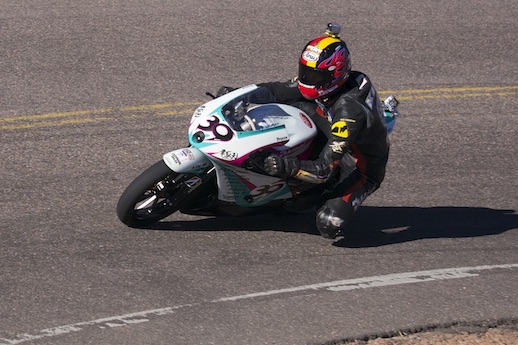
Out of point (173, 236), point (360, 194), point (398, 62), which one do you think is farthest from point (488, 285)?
point (398, 62)

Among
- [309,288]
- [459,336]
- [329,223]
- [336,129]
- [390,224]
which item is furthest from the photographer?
[390,224]

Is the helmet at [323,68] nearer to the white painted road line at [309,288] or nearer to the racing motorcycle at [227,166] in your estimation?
the racing motorcycle at [227,166]

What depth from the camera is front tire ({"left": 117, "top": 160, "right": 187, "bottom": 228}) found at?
26.2 feet

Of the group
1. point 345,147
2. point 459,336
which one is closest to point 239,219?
point 345,147

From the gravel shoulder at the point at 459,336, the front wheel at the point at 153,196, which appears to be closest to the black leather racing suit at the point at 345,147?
the front wheel at the point at 153,196

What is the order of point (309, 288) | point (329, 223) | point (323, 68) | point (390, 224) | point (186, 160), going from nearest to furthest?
point (309, 288)
point (186, 160)
point (323, 68)
point (329, 223)
point (390, 224)

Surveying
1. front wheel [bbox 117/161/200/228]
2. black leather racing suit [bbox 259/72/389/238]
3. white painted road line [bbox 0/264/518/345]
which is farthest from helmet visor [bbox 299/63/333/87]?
white painted road line [bbox 0/264/518/345]

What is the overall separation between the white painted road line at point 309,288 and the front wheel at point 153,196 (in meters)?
1.18

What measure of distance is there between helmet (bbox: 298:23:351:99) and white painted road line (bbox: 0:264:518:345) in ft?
5.32

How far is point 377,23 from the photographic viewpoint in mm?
14328

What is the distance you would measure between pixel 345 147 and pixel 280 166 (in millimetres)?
576

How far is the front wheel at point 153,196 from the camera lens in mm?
7996

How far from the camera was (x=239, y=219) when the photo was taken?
29.2ft

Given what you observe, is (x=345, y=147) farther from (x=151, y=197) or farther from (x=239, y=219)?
(x=151, y=197)
